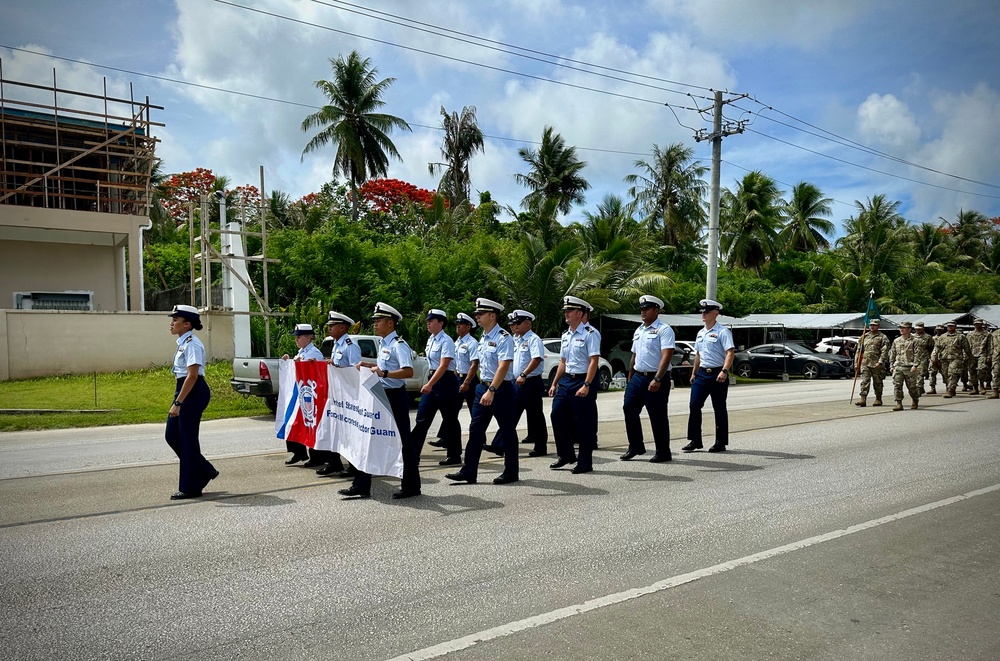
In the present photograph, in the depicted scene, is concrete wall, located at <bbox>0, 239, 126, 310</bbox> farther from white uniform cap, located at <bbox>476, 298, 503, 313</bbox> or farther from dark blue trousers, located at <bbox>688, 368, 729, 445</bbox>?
dark blue trousers, located at <bbox>688, 368, 729, 445</bbox>

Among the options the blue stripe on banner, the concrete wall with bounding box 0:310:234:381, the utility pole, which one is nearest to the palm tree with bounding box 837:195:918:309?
the utility pole

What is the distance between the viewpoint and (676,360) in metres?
24.9

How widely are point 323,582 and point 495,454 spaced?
5385 mm

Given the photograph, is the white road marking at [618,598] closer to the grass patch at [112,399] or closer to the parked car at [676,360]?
the grass patch at [112,399]

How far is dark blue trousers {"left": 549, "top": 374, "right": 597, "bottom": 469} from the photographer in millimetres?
8289

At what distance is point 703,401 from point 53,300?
21212 mm

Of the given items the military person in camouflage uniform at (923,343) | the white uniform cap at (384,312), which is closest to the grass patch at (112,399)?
the white uniform cap at (384,312)

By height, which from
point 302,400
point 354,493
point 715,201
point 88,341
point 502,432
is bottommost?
point 354,493

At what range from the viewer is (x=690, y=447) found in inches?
387

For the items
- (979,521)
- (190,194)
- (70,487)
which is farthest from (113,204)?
(979,521)

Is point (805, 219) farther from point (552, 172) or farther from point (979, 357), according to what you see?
point (979, 357)

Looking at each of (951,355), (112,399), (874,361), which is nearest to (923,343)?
(874,361)

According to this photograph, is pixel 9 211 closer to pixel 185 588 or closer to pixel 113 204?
pixel 113 204

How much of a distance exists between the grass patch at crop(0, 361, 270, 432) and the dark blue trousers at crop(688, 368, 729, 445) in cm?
893
